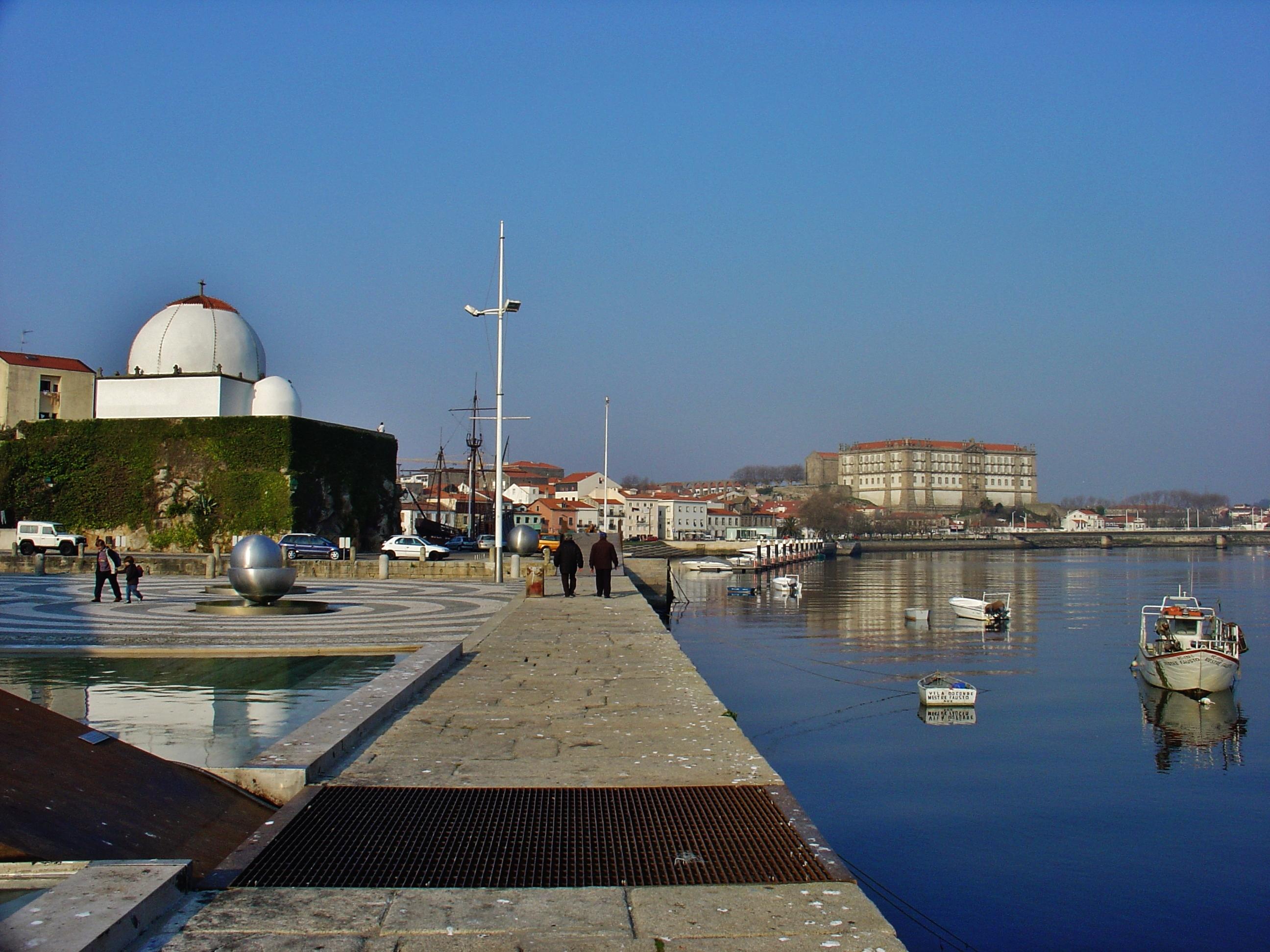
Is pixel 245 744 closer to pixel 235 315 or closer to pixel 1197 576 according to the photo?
pixel 235 315

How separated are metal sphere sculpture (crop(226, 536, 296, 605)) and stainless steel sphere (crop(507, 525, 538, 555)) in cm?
1859

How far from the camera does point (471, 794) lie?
6.29 metres

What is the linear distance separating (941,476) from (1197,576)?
119m

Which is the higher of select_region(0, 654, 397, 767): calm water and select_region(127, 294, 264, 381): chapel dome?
select_region(127, 294, 264, 381): chapel dome

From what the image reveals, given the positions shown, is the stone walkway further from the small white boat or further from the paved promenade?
the small white boat

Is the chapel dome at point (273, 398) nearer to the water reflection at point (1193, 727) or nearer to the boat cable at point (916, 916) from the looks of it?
the water reflection at point (1193, 727)

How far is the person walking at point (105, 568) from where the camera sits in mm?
22625

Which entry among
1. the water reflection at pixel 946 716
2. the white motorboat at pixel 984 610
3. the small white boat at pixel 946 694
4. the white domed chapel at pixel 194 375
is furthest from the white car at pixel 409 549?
the water reflection at pixel 946 716

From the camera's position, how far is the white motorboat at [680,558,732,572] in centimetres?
8125

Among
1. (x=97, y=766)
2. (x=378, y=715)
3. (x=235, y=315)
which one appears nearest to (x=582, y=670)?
(x=378, y=715)

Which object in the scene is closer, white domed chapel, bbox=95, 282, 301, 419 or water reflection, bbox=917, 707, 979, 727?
water reflection, bbox=917, 707, 979, 727

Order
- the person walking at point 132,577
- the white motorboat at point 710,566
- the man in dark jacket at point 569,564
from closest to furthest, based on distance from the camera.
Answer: the man in dark jacket at point 569,564 < the person walking at point 132,577 < the white motorboat at point 710,566

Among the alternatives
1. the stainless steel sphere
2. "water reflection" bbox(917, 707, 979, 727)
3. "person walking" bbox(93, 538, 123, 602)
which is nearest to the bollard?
"water reflection" bbox(917, 707, 979, 727)

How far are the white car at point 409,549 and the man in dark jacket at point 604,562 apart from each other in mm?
20504
